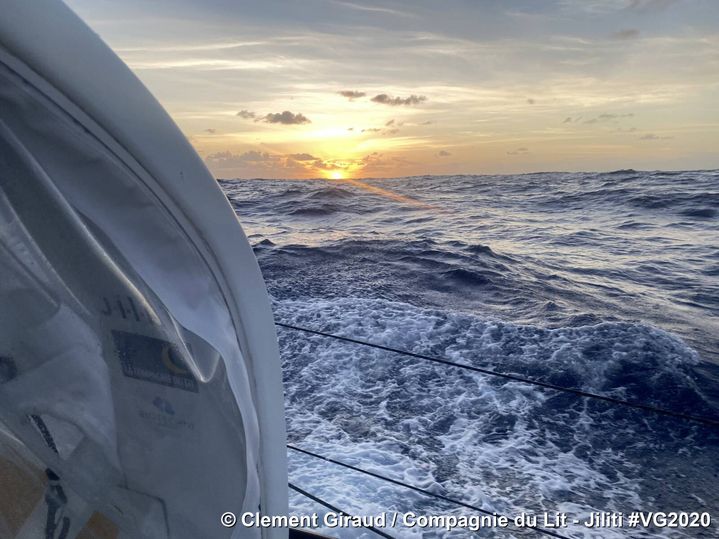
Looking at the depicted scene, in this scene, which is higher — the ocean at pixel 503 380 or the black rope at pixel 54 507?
the black rope at pixel 54 507

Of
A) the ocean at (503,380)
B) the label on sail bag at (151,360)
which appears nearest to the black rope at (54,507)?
the label on sail bag at (151,360)

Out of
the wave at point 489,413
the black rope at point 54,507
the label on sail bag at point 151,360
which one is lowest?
the wave at point 489,413

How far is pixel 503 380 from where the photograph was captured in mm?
5562

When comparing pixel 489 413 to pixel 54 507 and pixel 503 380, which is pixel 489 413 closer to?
pixel 503 380

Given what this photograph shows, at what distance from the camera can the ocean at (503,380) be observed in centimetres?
399

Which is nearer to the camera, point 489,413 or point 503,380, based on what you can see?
point 489,413

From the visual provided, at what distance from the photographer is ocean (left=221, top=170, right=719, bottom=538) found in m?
3.99

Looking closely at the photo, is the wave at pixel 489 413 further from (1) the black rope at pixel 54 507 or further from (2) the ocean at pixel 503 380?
(1) the black rope at pixel 54 507

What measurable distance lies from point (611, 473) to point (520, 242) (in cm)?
1031

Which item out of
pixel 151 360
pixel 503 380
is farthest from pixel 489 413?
pixel 151 360

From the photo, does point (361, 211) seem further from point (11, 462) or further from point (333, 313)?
point (11, 462)

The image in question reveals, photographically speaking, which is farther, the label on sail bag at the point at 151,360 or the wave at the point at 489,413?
the wave at the point at 489,413

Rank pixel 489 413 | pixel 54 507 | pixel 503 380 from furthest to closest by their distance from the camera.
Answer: pixel 503 380 < pixel 489 413 < pixel 54 507

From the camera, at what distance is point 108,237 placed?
1216 millimetres
